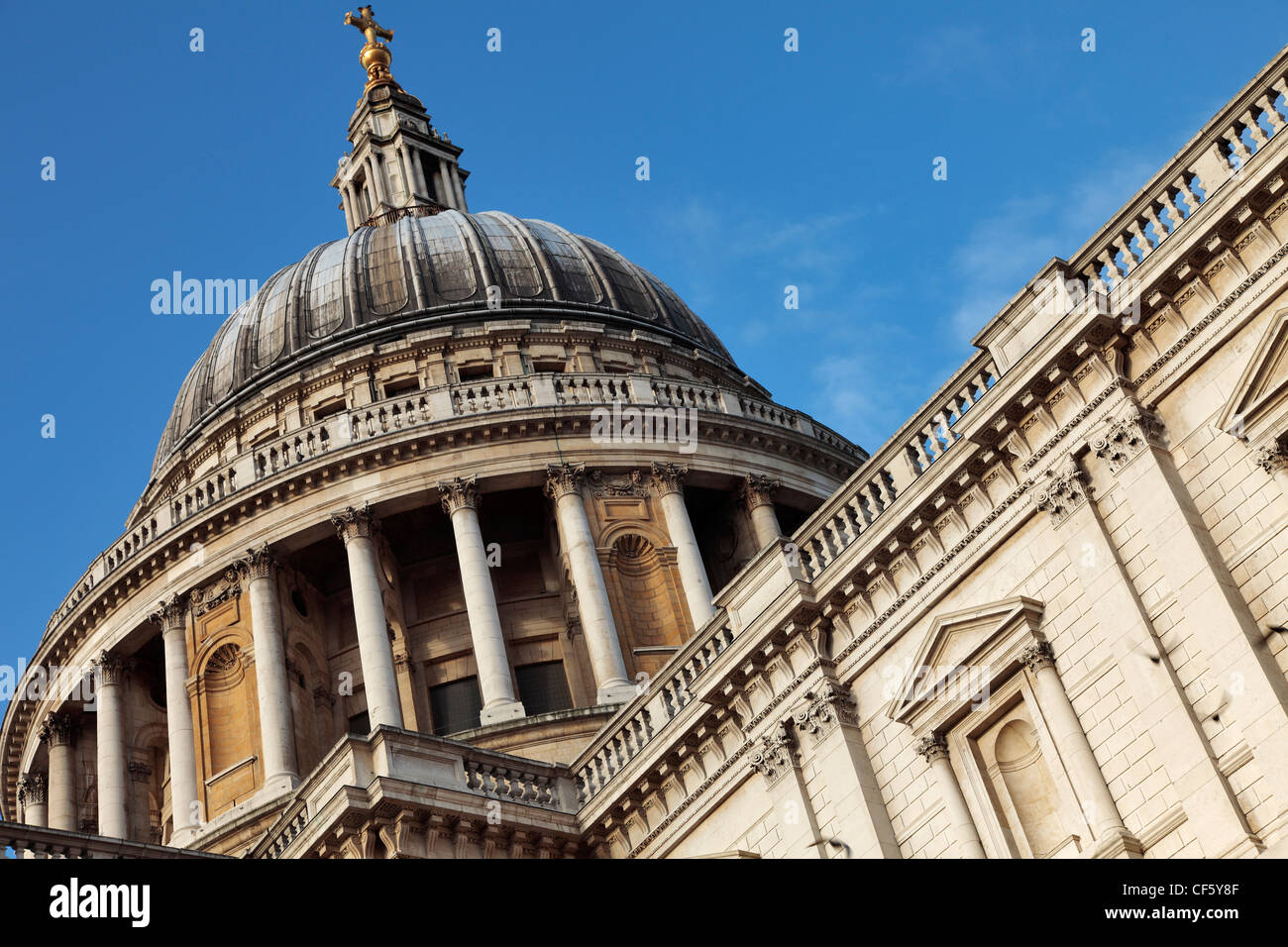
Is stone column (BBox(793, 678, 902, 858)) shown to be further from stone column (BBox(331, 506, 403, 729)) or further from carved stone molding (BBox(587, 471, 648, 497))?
carved stone molding (BBox(587, 471, 648, 497))

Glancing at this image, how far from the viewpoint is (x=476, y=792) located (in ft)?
83.3

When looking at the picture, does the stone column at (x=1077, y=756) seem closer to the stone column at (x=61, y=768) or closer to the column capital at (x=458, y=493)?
the column capital at (x=458, y=493)

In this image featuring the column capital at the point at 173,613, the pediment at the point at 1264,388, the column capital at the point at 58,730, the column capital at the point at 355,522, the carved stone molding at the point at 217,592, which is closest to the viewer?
the pediment at the point at 1264,388

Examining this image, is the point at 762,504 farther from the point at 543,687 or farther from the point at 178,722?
the point at 178,722

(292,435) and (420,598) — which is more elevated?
(292,435)

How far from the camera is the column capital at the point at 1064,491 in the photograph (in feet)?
66.6

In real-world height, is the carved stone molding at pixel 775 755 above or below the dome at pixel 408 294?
below

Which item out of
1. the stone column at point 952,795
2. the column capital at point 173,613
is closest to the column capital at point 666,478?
the column capital at point 173,613

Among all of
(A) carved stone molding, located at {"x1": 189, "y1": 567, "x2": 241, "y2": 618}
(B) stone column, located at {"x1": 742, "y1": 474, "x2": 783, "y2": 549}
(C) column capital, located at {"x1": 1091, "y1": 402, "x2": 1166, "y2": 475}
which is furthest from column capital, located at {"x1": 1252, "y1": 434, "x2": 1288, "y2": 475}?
(A) carved stone molding, located at {"x1": 189, "y1": 567, "x2": 241, "y2": 618}

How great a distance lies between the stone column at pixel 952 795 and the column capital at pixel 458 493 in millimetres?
20847

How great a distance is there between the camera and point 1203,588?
18.5m
